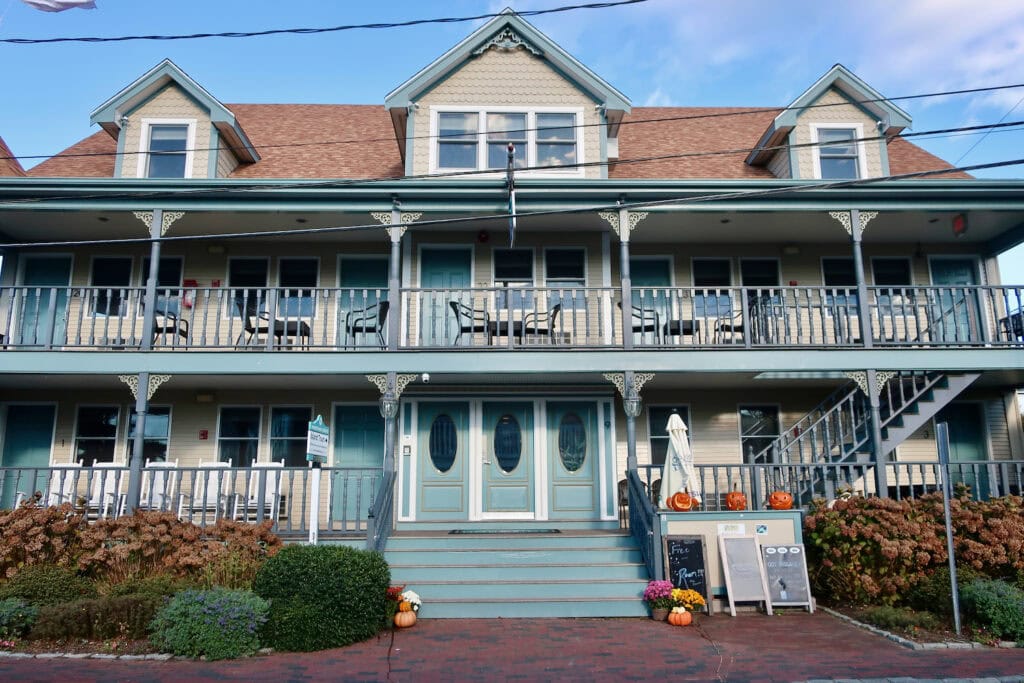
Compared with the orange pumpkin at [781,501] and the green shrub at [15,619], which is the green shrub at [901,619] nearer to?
the orange pumpkin at [781,501]

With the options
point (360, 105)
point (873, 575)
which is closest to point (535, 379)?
point (873, 575)

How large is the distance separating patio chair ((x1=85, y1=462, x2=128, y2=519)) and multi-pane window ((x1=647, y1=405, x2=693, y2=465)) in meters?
9.12

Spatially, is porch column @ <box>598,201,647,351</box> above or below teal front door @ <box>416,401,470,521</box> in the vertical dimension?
above

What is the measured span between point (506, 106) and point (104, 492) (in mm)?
9521

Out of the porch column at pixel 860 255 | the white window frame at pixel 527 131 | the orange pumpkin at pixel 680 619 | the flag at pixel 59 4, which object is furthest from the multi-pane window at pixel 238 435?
the porch column at pixel 860 255

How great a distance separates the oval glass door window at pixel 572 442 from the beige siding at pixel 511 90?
4657 mm

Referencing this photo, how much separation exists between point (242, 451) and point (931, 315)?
12587mm

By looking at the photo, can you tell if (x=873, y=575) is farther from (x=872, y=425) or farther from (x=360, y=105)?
(x=360, y=105)

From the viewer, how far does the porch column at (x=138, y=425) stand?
1285cm

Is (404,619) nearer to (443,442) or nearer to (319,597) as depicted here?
(319,597)

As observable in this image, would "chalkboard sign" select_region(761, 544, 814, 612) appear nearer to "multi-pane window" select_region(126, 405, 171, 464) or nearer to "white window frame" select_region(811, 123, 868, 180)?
"white window frame" select_region(811, 123, 868, 180)

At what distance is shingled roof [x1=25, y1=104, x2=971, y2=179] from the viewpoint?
53.7 feet

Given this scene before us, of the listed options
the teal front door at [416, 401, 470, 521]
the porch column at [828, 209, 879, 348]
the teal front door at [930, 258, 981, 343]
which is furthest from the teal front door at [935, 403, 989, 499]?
the teal front door at [416, 401, 470, 521]

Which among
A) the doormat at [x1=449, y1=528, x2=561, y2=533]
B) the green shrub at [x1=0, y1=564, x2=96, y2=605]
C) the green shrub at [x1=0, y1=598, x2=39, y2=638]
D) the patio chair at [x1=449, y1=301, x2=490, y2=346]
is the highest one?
the patio chair at [x1=449, y1=301, x2=490, y2=346]
